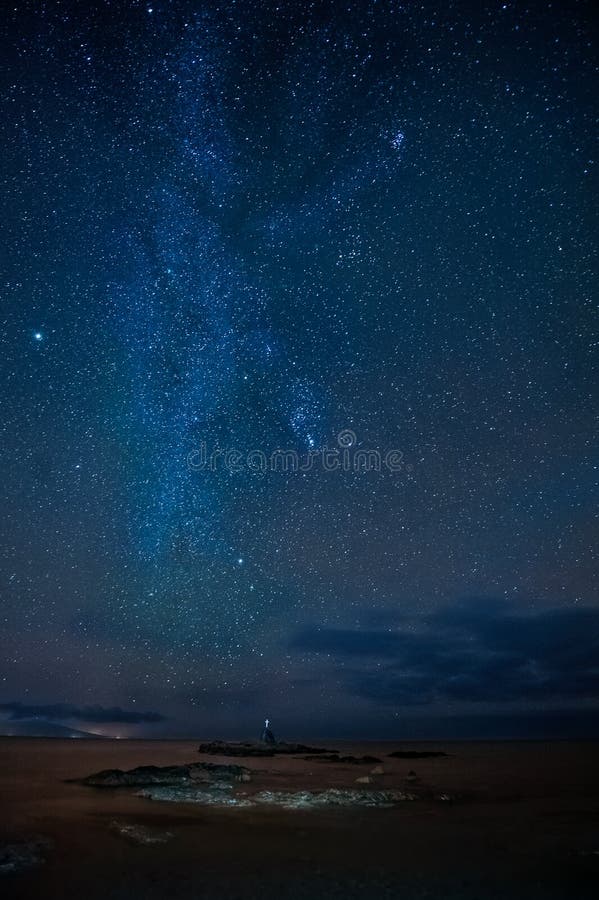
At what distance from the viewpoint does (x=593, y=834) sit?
62.0 feet

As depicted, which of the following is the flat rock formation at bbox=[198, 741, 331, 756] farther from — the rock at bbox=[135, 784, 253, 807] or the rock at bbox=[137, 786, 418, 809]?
the rock at bbox=[137, 786, 418, 809]

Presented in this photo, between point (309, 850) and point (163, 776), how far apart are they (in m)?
19.2

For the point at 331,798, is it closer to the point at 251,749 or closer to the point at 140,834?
the point at 140,834

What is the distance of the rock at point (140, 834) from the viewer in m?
16.3

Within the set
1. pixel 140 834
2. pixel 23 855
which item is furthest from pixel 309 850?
pixel 23 855

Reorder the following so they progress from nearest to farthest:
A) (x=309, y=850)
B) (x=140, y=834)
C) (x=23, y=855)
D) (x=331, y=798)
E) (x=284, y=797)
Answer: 1. (x=23, y=855)
2. (x=309, y=850)
3. (x=140, y=834)
4. (x=331, y=798)
5. (x=284, y=797)

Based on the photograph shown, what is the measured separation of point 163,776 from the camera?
1246 inches

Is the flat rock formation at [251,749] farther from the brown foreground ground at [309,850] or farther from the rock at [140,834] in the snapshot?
the rock at [140,834]

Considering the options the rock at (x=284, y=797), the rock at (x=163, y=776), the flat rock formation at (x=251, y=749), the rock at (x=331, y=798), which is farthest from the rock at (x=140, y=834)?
the flat rock formation at (x=251, y=749)

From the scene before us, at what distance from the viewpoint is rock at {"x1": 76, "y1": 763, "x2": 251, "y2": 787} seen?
29.7 m

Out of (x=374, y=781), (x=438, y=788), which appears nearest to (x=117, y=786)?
(x=374, y=781)

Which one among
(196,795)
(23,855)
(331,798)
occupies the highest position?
(23,855)

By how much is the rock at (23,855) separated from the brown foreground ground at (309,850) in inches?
12.6

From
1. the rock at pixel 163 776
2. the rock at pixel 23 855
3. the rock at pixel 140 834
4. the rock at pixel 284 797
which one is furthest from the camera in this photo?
the rock at pixel 163 776
